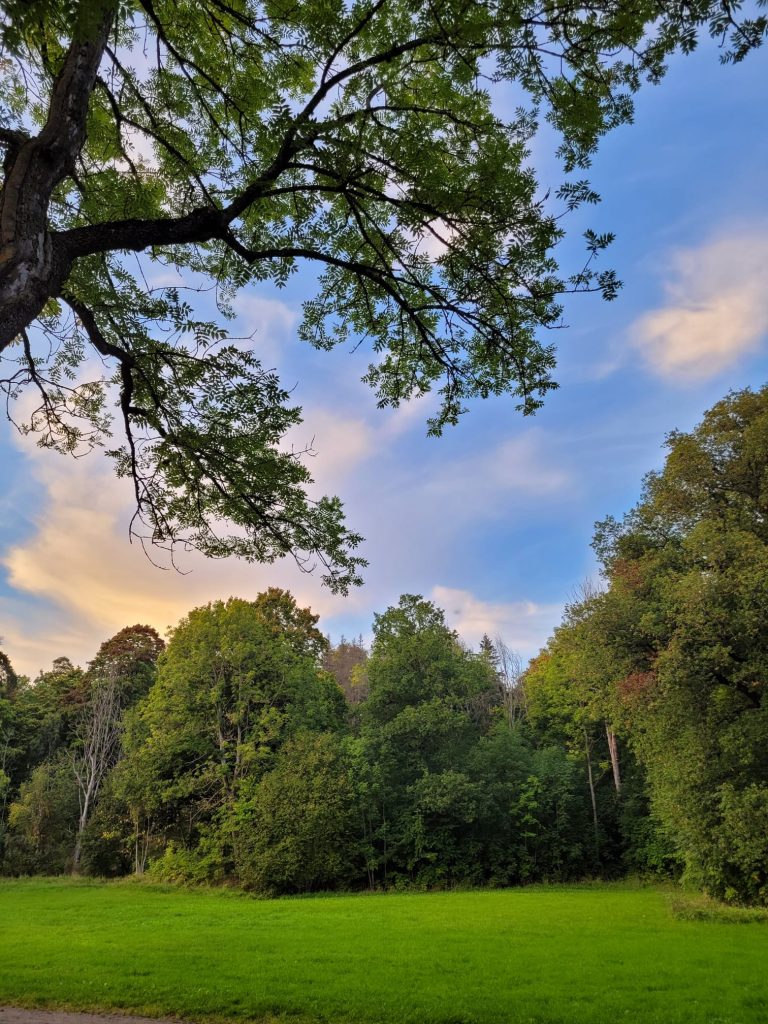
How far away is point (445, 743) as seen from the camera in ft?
83.4

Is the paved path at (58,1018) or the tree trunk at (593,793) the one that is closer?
the paved path at (58,1018)

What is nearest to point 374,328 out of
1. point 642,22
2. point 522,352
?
point 522,352

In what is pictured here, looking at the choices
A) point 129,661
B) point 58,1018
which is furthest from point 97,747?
point 58,1018

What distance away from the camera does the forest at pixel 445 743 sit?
14.6 meters

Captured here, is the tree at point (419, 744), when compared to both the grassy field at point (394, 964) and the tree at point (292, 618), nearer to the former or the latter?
the tree at point (292, 618)

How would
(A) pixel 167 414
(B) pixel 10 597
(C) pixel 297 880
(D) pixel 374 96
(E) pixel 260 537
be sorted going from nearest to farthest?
(D) pixel 374 96, (A) pixel 167 414, (E) pixel 260 537, (B) pixel 10 597, (C) pixel 297 880

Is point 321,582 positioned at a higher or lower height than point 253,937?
higher

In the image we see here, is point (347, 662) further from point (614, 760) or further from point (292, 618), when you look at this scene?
point (614, 760)

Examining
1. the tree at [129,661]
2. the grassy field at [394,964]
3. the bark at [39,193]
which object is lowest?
the grassy field at [394,964]

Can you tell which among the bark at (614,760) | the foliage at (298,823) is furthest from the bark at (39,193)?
the bark at (614,760)

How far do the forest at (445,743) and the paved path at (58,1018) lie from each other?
27.4 ft

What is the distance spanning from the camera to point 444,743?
25.4m

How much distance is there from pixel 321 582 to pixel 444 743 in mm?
21395

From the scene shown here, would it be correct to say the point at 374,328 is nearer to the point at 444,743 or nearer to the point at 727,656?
the point at 727,656
